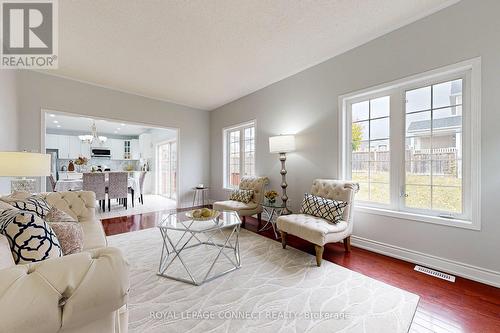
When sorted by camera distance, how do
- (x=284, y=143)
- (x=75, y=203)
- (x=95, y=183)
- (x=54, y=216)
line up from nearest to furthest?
1. (x=54, y=216)
2. (x=75, y=203)
3. (x=284, y=143)
4. (x=95, y=183)

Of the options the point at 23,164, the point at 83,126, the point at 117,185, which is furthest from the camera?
the point at 83,126

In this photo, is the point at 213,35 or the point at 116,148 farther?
the point at 116,148

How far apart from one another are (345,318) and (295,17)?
2.87m

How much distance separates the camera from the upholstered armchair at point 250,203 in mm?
3498

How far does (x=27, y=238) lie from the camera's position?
960mm

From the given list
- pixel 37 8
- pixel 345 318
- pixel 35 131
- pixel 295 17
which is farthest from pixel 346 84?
pixel 35 131

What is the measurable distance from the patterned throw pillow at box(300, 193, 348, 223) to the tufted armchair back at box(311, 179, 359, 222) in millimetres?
87

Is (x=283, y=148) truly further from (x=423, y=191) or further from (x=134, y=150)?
(x=134, y=150)

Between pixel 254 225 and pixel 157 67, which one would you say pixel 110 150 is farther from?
pixel 254 225

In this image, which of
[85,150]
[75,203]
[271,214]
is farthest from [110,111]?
[85,150]

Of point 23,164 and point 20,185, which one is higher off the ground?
point 23,164

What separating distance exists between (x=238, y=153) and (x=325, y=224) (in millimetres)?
3108

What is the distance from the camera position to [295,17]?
7.49 feet
